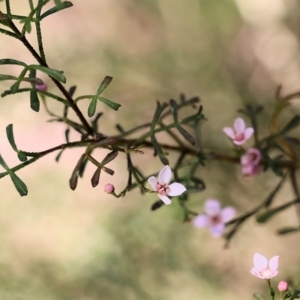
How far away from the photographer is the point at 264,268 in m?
0.66

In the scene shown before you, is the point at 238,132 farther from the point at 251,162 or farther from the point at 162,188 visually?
the point at 162,188

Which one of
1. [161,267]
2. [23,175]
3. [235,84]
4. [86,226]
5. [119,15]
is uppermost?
[119,15]

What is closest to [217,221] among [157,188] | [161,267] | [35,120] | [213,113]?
[157,188]

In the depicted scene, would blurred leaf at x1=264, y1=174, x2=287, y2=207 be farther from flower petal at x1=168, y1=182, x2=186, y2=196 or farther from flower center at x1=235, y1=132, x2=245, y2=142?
flower petal at x1=168, y1=182, x2=186, y2=196

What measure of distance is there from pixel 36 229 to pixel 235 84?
3.23 feet

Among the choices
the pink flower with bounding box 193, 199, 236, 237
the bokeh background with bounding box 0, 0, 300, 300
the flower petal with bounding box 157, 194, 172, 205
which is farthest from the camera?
the bokeh background with bounding box 0, 0, 300, 300

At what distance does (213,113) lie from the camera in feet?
5.23

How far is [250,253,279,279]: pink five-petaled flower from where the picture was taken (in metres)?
0.65

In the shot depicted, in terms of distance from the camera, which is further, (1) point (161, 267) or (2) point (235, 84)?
(2) point (235, 84)

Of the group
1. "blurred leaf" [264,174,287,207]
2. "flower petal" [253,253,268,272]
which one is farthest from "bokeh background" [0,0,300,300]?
"flower petal" [253,253,268,272]

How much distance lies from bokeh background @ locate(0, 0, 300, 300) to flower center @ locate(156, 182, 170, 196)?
87 cm

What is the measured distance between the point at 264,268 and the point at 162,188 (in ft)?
0.70

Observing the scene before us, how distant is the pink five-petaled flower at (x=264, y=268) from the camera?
65 centimetres

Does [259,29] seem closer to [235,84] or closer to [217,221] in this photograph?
[235,84]
